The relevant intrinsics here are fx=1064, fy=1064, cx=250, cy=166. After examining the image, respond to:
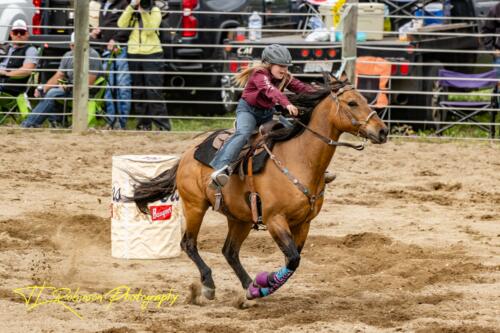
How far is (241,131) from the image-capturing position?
28.3 feet

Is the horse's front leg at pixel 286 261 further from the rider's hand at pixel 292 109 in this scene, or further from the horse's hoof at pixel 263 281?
the rider's hand at pixel 292 109

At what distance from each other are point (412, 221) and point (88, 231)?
11.4ft

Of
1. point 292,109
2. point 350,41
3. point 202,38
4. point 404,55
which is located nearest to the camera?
point 292,109

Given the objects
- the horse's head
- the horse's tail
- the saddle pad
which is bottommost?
the horse's tail

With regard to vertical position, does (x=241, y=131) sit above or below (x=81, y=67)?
above

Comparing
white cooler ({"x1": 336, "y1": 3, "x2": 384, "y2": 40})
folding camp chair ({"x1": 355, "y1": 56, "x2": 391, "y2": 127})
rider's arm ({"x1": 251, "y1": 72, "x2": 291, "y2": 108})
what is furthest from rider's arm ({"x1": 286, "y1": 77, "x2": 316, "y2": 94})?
white cooler ({"x1": 336, "y1": 3, "x2": 384, "y2": 40})

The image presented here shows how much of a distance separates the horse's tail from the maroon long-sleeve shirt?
1.16 metres

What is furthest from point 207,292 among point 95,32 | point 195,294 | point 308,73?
point 95,32

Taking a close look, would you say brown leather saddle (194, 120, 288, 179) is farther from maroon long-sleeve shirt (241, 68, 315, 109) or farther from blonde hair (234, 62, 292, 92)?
blonde hair (234, 62, 292, 92)

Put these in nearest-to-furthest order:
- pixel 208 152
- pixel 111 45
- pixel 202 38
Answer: pixel 208 152, pixel 111 45, pixel 202 38

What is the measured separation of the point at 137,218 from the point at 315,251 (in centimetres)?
175

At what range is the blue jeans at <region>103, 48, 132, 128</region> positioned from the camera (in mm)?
16562

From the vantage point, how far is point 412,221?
453 inches

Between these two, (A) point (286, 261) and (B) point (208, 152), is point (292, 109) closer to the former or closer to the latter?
(B) point (208, 152)
